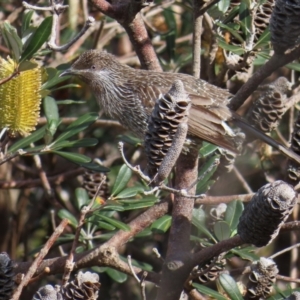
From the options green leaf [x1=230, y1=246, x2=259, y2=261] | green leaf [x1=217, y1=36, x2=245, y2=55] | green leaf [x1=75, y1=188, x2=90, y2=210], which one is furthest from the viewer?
green leaf [x1=75, y1=188, x2=90, y2=210]

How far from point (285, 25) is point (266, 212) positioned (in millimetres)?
810

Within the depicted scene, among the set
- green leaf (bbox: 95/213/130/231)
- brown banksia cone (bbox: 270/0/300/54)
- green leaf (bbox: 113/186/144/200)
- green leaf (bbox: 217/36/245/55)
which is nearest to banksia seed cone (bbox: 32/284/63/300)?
green leaf (bbox: 95/213/130/231)

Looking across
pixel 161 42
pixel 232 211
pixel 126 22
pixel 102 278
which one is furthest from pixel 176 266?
pixel 161 42

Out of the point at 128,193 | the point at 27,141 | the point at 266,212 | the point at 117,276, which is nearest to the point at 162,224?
the point at 128,193

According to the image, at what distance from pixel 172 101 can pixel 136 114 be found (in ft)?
6.61

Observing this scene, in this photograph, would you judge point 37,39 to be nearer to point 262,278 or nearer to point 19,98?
point 19,98

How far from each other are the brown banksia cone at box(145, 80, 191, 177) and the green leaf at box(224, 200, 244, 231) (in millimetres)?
828

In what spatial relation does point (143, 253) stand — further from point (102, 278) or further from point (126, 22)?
point (126, 22)

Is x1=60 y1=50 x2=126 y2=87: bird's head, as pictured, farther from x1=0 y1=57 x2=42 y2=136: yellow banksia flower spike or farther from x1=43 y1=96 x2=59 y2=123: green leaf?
x1=0 y1=57 x2=42 y2=136: yellow banksia flower spike

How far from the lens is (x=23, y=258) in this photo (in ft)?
18.0

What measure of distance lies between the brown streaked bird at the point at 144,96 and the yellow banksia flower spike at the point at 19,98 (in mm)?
1124

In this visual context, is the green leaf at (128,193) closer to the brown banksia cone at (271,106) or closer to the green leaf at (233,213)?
the green leaf at (233,213)

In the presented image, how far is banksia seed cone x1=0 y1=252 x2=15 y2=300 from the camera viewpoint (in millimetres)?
2703

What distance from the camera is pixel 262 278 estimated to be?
309 centimetres
